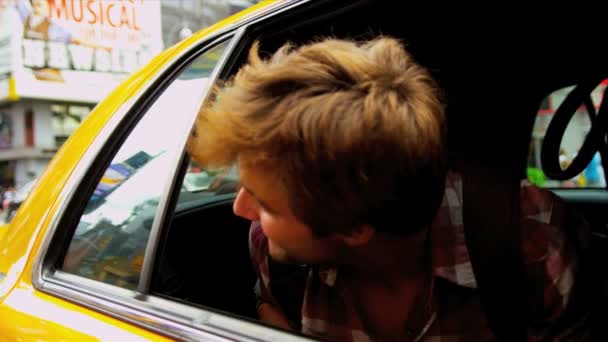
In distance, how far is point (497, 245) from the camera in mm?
1009

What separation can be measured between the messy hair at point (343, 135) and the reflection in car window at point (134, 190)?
19.5 inches

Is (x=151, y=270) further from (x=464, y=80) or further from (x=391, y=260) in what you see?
(x=464, y=80)

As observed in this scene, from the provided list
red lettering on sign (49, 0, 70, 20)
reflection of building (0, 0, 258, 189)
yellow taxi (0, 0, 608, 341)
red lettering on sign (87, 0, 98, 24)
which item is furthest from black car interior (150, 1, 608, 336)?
red lettering on sign (87, 0, 98, 24)

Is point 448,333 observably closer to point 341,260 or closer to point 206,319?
point 341,260

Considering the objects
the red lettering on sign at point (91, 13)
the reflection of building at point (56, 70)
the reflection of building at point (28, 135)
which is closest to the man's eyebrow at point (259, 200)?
the reflection of building at point (56, 70)

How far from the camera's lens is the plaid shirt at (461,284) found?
979mm

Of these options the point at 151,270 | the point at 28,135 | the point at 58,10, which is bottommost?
the point at 28,135

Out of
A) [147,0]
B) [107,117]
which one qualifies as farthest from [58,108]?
[107,117]

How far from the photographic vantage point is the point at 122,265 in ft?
4.58

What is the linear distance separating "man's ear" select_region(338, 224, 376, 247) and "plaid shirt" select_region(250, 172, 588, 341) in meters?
0.19

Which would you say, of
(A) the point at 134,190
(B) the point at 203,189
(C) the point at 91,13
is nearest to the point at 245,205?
(A) the point at 134,190

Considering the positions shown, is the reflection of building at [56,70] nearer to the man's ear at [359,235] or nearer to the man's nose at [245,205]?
the man's nose at [245,205]

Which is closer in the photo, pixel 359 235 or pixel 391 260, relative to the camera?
pixel 359 235

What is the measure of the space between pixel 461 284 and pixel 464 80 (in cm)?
55
